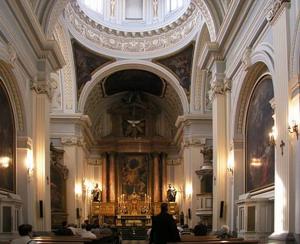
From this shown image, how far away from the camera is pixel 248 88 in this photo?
14.6 metres

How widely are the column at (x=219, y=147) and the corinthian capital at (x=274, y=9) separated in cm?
538

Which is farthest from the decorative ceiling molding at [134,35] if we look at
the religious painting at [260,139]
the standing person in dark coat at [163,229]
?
the standing person in dark coat at [163,229]

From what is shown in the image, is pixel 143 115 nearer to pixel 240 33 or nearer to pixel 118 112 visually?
pixel 118 112

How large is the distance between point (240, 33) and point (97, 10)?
13061mm

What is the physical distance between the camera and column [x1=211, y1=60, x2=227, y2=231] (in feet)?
53.1

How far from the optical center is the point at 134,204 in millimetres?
32031

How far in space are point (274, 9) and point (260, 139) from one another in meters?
3.64

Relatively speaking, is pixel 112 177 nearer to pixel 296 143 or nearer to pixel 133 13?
pixel 133 13

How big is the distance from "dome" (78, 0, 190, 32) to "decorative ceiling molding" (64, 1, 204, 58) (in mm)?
301

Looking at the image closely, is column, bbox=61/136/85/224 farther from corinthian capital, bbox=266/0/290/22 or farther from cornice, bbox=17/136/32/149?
corinthian capital, bbox=266/0/290/22

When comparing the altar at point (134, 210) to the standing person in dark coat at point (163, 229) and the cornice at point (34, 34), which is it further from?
the standing person in dark coat at point (163, 229)

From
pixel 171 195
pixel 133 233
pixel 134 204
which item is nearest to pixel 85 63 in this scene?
pixel 171 195

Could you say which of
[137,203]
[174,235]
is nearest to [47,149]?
[174,235]

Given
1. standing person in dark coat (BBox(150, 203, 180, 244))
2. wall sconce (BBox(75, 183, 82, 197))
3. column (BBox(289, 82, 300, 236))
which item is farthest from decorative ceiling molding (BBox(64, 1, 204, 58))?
standing person in dark coat (BBox(150, 203, 180, 244))
